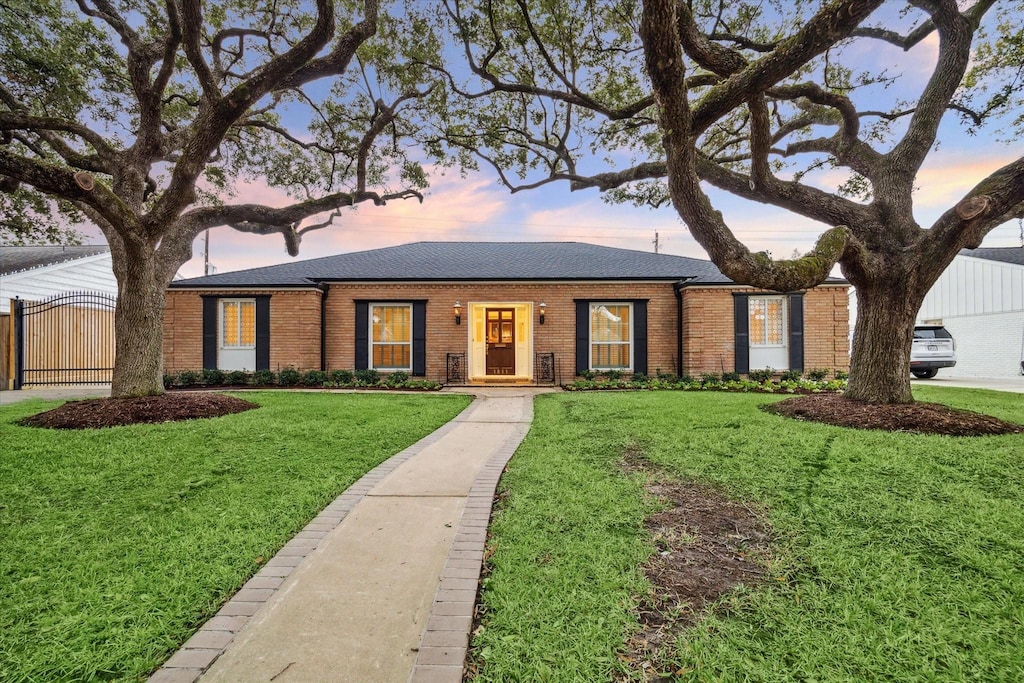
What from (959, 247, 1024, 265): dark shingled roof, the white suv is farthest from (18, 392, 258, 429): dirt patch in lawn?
(959, 247, 1024, 265): dark shingled roof

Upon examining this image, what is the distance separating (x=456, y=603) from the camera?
6.40ft

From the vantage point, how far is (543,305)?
12.0 metres

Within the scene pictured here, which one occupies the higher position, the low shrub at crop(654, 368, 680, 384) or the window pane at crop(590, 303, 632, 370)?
the window pane at crop(590, 303, 632, 370)

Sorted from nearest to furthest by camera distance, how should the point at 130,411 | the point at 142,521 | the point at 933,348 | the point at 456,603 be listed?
1. the point at 456,603
2. the point at 142,521
3. the point at 130,411
4. the point at 933,348

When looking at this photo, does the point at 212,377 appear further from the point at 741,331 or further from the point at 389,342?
the point at 741,331

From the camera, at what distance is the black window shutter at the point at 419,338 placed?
11977mm

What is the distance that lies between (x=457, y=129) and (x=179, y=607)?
9984mm

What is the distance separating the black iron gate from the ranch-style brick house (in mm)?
2941

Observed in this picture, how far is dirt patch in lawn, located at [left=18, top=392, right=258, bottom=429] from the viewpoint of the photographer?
563 centimetres

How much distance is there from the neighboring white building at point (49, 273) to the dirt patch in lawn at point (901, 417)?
17836 mm

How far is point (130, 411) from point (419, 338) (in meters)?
6.76

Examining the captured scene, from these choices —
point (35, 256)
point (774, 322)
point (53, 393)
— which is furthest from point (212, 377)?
point (774, 322)

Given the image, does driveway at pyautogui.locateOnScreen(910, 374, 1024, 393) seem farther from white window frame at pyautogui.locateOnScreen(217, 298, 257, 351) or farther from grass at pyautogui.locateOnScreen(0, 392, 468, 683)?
white window frame at pyautogui.locateOnScreen(217, 298, 257, 351)

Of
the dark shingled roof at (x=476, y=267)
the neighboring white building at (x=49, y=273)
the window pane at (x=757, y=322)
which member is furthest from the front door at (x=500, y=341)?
the neighboring white building at (x=49, y=273)
